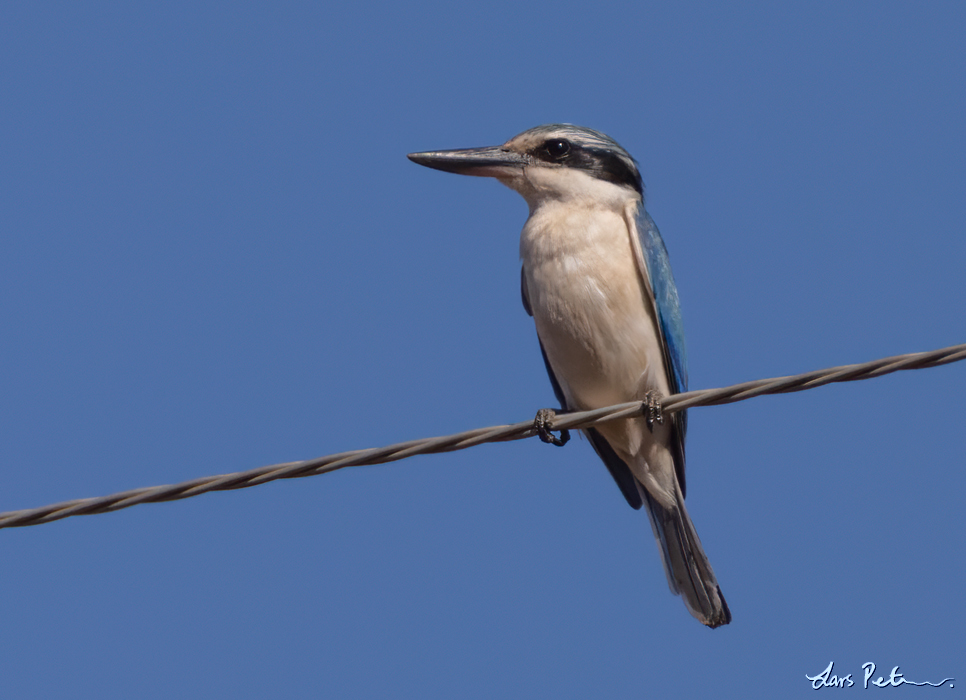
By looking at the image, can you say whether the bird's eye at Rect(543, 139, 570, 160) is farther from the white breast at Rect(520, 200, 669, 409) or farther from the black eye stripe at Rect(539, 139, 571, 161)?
the white breast at Rect(520, 200, 669, 409)

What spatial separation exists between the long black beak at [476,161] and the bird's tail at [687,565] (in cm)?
225

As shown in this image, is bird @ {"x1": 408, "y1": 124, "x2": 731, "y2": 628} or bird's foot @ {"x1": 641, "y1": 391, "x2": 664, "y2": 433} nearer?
bird's foot @ {"x1": 641, "y1": 391, "x2": 664, "y2": 433}

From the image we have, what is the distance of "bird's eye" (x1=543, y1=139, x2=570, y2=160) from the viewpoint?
625 cm

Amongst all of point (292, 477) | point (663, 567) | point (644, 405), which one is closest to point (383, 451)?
point (292, 477)

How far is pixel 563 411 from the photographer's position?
234 inches

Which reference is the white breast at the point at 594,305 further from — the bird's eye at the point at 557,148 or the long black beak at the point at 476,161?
the long black beak at the point at 476,161

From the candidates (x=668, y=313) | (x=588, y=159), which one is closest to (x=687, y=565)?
(x=668, y=313)

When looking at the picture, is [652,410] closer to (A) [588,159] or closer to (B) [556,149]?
(A) [588,159]

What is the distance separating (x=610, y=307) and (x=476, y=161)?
149 cm

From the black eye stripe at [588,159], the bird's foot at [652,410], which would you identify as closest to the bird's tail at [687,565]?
the bird's foot at [652,410]

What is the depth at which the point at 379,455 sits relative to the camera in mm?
3664

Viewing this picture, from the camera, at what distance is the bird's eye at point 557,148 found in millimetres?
6246

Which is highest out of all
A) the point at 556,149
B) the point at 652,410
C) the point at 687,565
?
the point at 556,149

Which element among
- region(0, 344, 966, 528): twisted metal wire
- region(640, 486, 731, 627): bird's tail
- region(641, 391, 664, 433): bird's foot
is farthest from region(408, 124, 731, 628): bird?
region(0, 344, 966, 528): twisted metal wire
